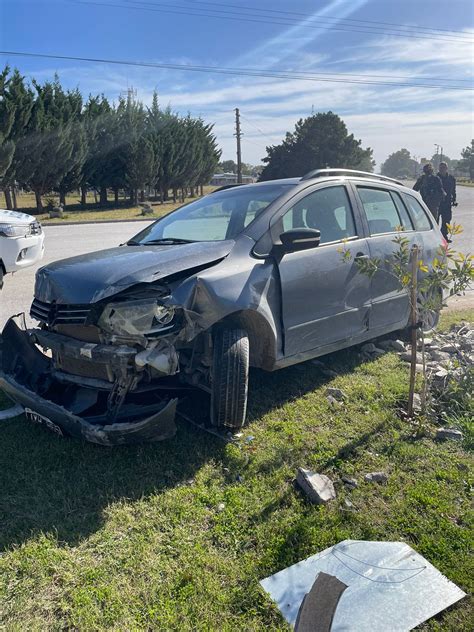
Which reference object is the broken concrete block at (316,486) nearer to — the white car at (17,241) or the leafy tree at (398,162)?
the white car at (17,241)

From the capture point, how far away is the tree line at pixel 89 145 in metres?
25.2

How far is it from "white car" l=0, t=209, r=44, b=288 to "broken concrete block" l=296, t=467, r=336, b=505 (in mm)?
5252

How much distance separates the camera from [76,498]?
286cm

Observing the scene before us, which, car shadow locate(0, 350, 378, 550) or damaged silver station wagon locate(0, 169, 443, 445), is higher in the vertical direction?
damaged silver station wagon locate(0, 169, 443, 445)

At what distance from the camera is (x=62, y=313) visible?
319 cm

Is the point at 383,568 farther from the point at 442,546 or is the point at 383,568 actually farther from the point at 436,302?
the point at 436,302

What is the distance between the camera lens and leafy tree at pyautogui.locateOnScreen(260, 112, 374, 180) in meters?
45.3

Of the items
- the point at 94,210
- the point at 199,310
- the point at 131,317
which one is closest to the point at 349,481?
the point at 199,310

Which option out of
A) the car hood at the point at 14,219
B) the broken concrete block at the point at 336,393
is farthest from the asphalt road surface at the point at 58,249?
the broken concrete block at the point at 336,393

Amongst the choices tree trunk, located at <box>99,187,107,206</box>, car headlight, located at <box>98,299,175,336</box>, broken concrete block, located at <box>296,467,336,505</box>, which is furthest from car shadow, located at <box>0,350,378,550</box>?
tree trunk, located at <box>99,187,107,206</box>

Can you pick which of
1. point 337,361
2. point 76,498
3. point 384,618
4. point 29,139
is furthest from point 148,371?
A: point 29,139

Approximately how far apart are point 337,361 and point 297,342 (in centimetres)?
114

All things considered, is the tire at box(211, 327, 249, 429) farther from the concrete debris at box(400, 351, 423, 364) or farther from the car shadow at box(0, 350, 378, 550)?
the concrete debris at box(400, 351, 423, 364)

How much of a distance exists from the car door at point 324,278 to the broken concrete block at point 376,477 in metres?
1.08
